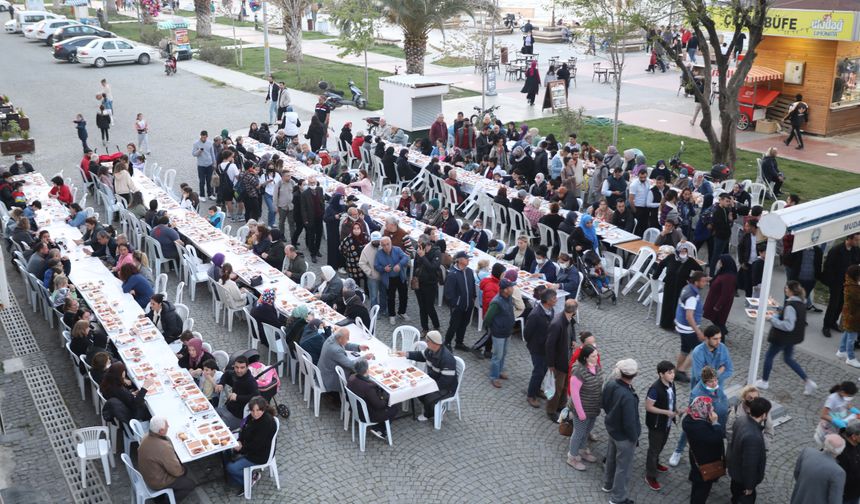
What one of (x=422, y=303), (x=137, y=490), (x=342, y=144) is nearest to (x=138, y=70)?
(x=342, y=144)

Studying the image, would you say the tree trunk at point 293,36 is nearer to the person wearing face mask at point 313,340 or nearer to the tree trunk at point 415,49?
the tree trunk at point 415,49

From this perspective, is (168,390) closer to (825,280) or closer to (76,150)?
(825,280)

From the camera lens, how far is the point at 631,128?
2667 centimetres

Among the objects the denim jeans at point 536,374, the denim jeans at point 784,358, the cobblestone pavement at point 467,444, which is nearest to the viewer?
the cobblestone pavement at point 467,444

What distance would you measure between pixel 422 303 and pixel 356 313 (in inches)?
56.0

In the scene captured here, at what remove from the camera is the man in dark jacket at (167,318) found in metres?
11.3

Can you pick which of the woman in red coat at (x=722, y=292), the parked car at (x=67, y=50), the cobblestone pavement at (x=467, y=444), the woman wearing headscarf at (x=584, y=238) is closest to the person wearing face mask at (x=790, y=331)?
the cobblestone pavement at (x=467, y=444)

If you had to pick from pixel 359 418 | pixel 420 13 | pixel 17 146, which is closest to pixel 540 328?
pixel 359 418

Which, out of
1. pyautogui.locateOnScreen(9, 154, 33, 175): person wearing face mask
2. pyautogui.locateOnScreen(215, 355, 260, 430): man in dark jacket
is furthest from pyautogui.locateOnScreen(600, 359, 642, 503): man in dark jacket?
pyautogui.locateOnScreen(9, 154, 33, 175): person wearing face mask

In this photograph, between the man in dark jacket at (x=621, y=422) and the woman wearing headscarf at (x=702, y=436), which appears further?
the man in dark jacket at (x=621, y=422)

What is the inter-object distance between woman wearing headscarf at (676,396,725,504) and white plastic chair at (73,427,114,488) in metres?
6.38

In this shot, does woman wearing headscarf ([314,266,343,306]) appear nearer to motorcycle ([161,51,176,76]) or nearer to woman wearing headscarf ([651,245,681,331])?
woman wearing headscarf ([651,245,681,331])

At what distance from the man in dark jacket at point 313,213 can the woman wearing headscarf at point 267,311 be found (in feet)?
13.4

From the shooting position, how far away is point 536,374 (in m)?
10.7
